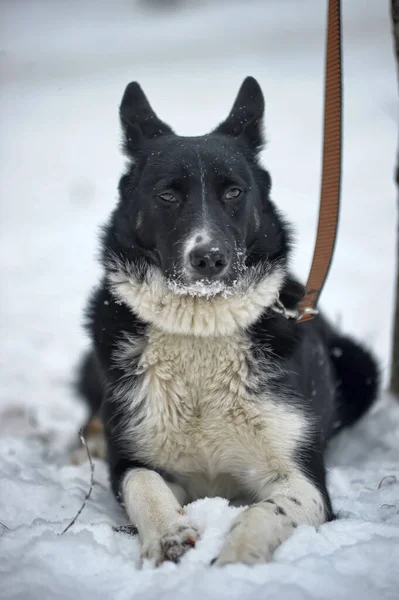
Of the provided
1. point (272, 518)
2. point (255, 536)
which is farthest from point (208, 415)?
point (255, 536)

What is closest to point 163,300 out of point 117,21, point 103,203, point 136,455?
point 136,455

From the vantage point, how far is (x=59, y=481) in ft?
11.5

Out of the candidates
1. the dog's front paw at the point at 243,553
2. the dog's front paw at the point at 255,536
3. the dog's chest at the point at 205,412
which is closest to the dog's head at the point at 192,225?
the dog's chest at the point at 205,412

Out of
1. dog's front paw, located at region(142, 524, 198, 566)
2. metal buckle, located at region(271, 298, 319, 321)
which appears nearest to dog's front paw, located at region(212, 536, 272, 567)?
dog's front paw, located at region(142, 524, 198, 566)

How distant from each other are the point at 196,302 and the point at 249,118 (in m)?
1.16

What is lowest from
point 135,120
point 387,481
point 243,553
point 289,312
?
point 387,481

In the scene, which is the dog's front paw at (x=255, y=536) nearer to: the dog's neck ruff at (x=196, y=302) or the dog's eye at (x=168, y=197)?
the dog's neck ruff at (x=196, y=302)

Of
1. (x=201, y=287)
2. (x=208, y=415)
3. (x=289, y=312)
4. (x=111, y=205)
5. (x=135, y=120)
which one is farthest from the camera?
(x=111, y=205)

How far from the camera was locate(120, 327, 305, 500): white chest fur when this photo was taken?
3.03 m

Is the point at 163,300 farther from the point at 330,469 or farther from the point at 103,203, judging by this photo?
the point at 103,203

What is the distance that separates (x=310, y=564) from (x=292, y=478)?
30.2 inches

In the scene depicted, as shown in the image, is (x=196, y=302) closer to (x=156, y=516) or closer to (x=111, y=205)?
(x=156, y=516)

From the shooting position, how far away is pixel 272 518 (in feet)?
8.01

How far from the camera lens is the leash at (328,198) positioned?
333 centimetres
